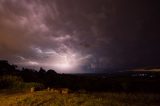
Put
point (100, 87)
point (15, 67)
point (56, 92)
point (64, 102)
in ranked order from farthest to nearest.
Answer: point (15, 67), point (100, 87), point (56, 92), point (64, 102)

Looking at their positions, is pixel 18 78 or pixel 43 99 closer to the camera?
pixel 43 99

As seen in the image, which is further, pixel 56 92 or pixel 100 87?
pixel 100 87

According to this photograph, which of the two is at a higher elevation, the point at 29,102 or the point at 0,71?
the point at 0,71

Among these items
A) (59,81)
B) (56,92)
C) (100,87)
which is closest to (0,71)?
(59,81)

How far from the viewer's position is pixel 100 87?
47.3m

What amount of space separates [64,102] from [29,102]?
391 centimetres

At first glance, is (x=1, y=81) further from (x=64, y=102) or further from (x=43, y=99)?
(x=64, y=102)

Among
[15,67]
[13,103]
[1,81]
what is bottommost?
[13,103]

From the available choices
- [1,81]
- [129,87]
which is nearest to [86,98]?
[1,81]

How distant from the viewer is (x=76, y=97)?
77.2 feet

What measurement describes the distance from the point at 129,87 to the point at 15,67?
3460cm

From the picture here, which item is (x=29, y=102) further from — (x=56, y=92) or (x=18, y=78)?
(x=18, y=78)

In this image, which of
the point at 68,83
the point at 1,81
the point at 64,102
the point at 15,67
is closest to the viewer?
the point at 64,102

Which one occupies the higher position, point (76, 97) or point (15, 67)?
point (15, 67)
